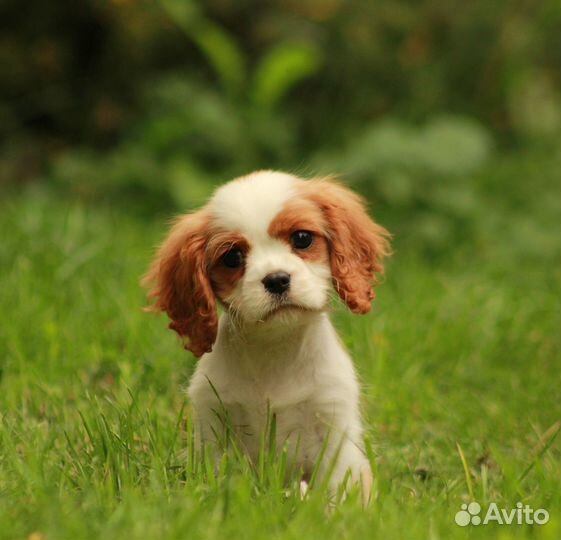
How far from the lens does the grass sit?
2.99 m

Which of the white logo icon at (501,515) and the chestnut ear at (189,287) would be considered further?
the chestnut ear at (189,287)

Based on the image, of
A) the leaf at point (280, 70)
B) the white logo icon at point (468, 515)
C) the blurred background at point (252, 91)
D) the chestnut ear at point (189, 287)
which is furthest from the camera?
the blurred background at point (252, 91)

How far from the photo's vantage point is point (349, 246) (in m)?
3.70

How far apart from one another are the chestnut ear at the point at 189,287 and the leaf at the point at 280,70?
15.3 feet

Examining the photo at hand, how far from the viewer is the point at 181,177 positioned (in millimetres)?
7988

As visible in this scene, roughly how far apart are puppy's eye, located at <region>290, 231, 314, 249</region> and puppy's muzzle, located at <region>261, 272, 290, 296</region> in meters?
0.19

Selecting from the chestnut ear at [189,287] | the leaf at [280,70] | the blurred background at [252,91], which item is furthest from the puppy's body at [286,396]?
the leaf at [280,70]

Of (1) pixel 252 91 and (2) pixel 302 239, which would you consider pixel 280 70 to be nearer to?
(1) pixel 252 91

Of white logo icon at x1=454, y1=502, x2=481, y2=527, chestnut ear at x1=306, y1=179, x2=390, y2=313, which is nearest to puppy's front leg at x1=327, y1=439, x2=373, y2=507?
white logo icon at x1=454, y1=502, x2=481, y2=527

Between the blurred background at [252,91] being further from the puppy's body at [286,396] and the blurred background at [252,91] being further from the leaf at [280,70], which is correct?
the puppy's body at [286,396]

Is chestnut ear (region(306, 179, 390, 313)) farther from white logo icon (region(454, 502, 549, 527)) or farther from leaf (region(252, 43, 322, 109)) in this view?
leaf (region(252, 43, 322, 109))

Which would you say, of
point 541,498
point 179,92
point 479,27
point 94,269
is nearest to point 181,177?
point 179,92

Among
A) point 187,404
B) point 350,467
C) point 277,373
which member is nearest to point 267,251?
point 277,373

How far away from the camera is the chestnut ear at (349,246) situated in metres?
3.65
